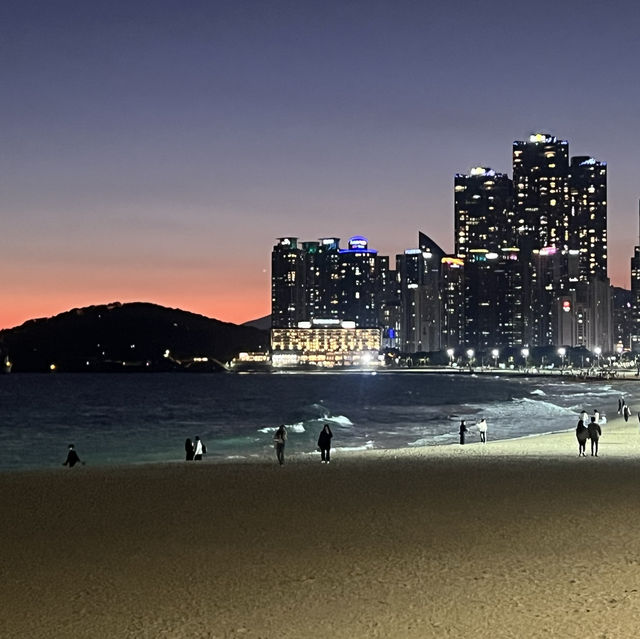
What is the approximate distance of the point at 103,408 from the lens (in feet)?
328

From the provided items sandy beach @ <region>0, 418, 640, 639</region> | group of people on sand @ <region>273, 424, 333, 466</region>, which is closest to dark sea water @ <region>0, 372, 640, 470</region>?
group of people on sand @ <region>273, 424, 333, 466</region>

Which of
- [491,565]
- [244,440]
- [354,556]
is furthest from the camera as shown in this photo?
[244,440]

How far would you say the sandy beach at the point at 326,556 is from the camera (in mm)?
9898

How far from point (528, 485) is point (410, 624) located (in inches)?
485

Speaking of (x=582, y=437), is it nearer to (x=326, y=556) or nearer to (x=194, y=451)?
(x=194, y=451)

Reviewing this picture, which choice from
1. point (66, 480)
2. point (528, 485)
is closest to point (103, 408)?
point (66, 480)

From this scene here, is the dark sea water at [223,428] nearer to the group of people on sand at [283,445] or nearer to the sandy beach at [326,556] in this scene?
the group of people on sand at [283,445]

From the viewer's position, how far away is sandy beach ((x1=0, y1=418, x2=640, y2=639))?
990 centimetres

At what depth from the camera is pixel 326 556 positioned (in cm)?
1334

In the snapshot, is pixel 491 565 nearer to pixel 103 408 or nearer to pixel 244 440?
pixel 244 440

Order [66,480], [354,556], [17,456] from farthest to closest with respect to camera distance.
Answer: [17,456]
[66,480]
[354,556]

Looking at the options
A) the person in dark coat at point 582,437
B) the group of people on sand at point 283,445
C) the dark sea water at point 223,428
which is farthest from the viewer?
the dark sea water at point 223,428

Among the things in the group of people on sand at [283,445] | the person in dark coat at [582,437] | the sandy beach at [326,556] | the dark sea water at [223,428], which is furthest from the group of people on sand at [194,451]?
the person in dark coat at [582,437]

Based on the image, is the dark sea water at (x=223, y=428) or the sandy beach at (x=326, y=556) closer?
the sandy beach at (x=326, y=556)
